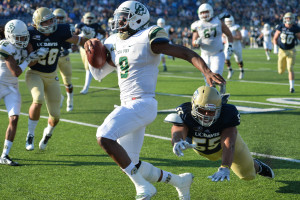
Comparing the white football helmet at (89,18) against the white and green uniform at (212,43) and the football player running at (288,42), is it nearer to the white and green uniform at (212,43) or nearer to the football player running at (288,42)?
the white and green uniform at (212,43)

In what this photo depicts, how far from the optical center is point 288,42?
11039 mm

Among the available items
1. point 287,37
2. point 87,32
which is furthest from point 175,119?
point 287,37

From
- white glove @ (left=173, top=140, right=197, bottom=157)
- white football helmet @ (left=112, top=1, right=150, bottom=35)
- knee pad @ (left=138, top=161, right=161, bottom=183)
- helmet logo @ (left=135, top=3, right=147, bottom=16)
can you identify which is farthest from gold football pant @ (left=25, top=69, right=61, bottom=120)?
white glove @ (left=173, top=140, right=197, bottom=157)

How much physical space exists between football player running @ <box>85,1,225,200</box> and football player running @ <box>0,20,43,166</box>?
74.2 inches

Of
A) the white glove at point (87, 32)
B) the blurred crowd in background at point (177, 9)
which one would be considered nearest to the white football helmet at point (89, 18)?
the white glove at point (87, 32)

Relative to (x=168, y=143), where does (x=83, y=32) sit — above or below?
above

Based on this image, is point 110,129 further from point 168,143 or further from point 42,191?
point 168,143

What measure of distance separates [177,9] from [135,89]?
36.1 m

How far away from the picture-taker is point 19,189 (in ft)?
15.0

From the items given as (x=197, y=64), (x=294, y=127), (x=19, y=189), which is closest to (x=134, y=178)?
(x=197, y=64)

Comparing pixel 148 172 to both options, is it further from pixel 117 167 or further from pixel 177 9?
pixel 177 9

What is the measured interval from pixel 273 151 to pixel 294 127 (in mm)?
1574

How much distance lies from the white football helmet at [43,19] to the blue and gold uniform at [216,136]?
9.06 feet

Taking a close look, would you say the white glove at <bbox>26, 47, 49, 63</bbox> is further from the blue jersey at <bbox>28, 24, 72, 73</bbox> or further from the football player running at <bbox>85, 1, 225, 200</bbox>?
the football player running at <bbox>85, 1, 225, 200</bbox>
